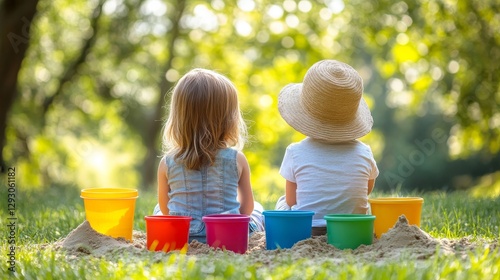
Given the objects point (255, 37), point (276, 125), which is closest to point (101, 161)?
point (276, 125)

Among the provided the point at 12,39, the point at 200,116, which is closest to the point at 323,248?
the point at 200,116

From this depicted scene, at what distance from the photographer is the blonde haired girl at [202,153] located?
151 inches

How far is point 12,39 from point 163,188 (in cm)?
528

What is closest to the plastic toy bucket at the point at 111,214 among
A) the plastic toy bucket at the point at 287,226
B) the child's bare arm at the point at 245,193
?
the child's bare arm at the point at 245,193

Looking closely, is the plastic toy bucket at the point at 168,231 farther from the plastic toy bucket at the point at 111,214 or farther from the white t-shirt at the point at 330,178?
the white t-shirt at the point at 330,178

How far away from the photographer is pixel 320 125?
13.1 ft

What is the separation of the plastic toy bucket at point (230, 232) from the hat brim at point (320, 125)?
775mm

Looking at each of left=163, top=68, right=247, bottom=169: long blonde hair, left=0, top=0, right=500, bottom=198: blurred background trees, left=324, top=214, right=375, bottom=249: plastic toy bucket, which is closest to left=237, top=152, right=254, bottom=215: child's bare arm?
left=163, top=68, right=247, bottom=169: long blonde hair

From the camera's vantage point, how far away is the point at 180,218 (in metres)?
3.42

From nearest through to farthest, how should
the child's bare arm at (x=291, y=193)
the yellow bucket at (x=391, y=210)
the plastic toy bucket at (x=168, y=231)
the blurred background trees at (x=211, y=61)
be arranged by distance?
the plastic toy bucket at (x=168, y=231) → the yellow bucket at (x=391, y=210) → the child's bare arm at (x=291, y=193) → the blurred background trees at (x=211, y=61)

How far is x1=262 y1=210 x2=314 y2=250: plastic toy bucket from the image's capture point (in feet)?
11.3

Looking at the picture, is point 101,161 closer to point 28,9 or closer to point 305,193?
point 28,9

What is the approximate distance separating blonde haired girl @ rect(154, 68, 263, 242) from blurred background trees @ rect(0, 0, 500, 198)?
205 inches

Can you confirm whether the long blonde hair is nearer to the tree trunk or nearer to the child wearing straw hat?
the child wearing straw hat
